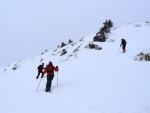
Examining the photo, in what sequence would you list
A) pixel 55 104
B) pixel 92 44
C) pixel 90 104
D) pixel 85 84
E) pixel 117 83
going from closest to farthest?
pixel 90 104, pixel 55 104, pixel 117 83, pixel 85 84, pixel 92 44

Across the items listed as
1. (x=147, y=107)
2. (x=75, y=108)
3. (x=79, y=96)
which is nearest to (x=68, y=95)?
(x=79, y=96)

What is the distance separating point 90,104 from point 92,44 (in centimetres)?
2121

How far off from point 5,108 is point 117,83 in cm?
578

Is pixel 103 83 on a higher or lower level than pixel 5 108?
higher

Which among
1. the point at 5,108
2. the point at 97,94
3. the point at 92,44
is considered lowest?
the point at 5,108

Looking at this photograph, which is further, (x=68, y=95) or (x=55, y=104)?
(x=68, y=95)

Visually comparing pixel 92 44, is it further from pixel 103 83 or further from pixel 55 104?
pixel 55 104

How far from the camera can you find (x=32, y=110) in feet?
30.8

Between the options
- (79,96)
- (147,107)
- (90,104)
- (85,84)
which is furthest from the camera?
Answer: (85,84)

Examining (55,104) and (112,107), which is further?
(55,104)

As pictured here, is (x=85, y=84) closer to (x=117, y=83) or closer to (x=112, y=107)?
(x=117, y=83)

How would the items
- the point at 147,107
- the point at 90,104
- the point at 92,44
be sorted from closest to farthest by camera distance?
the point at 147,107
the point at 90,104
the point at 92,44

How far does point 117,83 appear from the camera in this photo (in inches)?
458

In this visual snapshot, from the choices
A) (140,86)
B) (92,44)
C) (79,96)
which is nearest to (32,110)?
(79,96)
